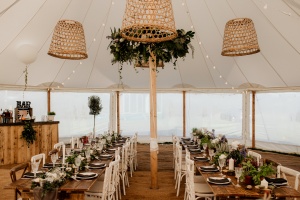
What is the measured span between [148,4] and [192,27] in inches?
217

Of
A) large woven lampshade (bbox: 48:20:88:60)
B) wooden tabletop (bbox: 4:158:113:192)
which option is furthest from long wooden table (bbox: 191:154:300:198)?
large woven lampshade (bbox: 48:20:88:60)

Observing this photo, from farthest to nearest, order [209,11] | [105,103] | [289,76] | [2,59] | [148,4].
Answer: [105,103]
[289,76]
[2,59]
[209,11]
[148,4]

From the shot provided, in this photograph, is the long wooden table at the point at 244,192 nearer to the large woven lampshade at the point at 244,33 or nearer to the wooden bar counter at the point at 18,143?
the large woven lampshade at the point at 244,33

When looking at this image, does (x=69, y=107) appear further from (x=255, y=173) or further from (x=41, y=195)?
(x=255, y=173)

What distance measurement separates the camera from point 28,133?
8375mm

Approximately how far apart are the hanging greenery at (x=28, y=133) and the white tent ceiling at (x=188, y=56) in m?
1.81

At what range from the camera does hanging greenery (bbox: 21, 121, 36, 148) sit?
8.34m

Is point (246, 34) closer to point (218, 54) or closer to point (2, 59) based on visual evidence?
point (218, 54)

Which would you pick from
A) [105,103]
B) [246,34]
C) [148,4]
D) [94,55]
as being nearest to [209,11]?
[246,34]

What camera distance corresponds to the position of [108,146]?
6918 millimetres

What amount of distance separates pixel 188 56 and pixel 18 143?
5621 millimetres

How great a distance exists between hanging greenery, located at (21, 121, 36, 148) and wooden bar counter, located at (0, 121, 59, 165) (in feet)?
0.46

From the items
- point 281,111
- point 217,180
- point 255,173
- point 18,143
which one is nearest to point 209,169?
point 217,180

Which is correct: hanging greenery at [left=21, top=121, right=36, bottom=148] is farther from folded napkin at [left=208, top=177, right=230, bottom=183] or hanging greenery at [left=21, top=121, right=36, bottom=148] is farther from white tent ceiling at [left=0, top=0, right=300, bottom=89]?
folded napkin at [left=208, top=177, right=230, bottom=183]
